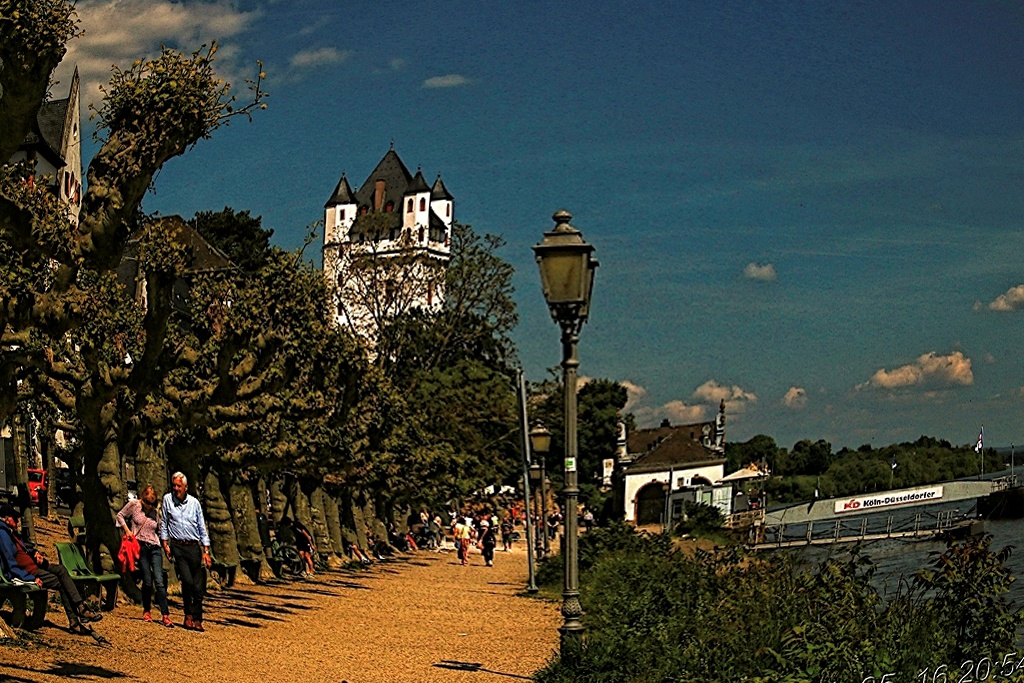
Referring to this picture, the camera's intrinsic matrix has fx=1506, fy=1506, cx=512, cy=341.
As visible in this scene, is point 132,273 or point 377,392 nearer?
point 377,392

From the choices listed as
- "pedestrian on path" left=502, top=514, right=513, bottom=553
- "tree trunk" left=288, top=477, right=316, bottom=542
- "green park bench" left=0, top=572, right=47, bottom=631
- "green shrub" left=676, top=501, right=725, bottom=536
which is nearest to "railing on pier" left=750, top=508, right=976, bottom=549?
"green shrub" left=676, top=501, right=725, bottom=536

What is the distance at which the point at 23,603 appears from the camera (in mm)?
15664

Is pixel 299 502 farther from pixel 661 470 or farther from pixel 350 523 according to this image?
pixel 661 470

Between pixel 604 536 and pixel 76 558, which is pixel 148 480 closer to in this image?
pixel 76 558

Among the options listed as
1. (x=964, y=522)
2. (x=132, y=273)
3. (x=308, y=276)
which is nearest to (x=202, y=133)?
(x=308, y=276)

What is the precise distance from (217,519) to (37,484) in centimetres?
916

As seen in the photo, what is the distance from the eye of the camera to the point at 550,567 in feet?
122

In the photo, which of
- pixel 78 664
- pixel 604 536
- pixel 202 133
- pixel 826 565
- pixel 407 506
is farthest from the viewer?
pixel 407 506

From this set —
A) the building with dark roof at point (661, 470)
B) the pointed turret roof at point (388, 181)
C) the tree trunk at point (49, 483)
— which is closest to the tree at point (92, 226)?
the tree trunk at point (49, 483)

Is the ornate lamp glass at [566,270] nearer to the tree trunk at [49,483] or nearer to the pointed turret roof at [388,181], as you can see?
the tree trunk at [49,483]

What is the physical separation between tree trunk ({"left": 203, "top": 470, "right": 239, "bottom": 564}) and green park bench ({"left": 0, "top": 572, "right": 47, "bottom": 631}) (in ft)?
41.1

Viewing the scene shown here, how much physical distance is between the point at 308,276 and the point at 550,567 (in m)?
11.0

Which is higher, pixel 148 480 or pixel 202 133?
pixel 202 133

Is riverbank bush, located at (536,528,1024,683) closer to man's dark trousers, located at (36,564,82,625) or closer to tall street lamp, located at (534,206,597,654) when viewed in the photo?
tall street lamp, located at (534,206,597,654)
